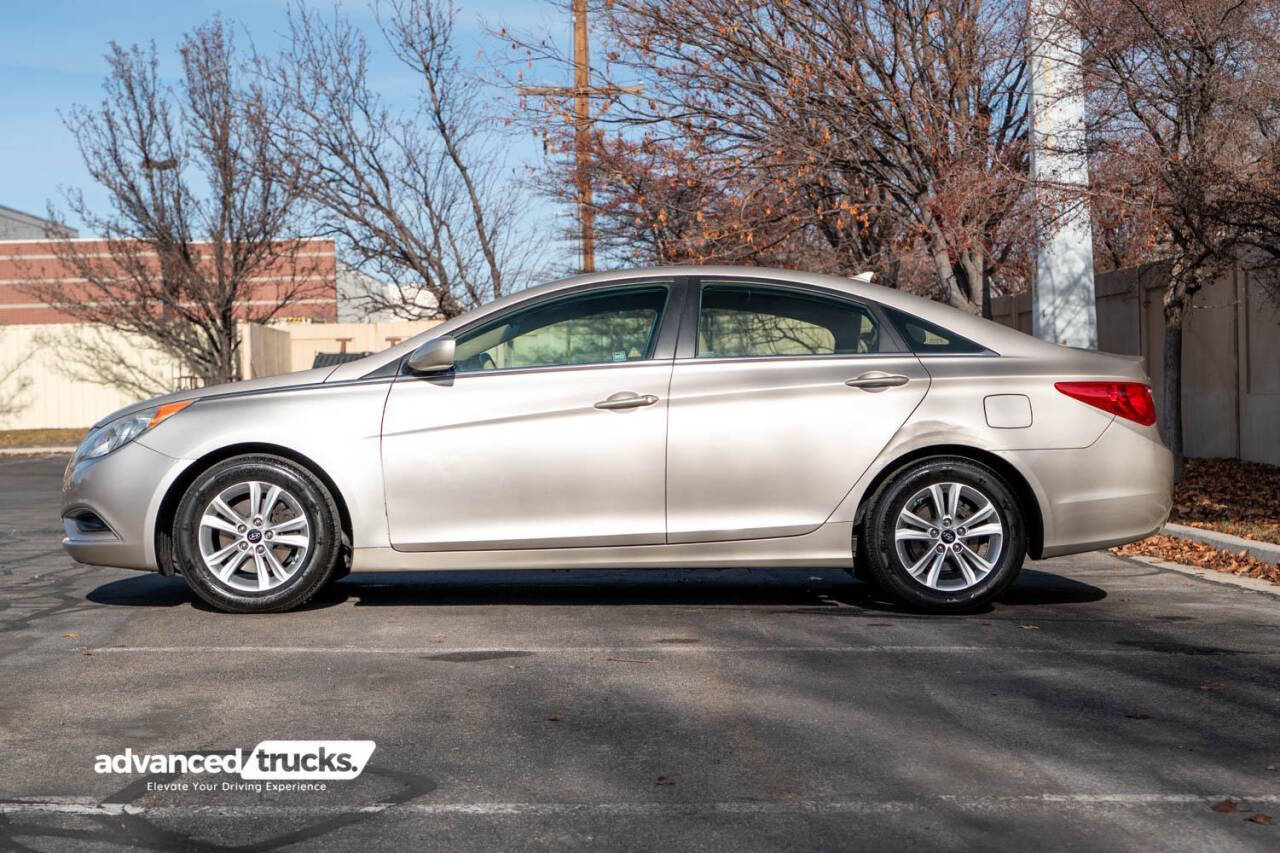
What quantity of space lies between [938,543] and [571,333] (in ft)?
6.73

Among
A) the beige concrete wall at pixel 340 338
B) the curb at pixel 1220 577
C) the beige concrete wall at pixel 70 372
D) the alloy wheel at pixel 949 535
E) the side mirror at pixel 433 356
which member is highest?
the beige concrete wall at pixel 340 338

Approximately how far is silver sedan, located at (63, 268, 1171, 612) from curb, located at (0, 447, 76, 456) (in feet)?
67.9

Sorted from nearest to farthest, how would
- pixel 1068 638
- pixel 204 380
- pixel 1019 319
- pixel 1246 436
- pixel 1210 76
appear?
1. pixel 1068 638
2. pixel 1210 76
3. pixel 1246 436
4. pixel 1019 319
5. pixel 204 380

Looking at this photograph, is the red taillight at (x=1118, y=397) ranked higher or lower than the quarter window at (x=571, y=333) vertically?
lower

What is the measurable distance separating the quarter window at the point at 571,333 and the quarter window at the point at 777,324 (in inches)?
11.0

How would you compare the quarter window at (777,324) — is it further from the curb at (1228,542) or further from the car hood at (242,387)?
the curb at (1228,542)

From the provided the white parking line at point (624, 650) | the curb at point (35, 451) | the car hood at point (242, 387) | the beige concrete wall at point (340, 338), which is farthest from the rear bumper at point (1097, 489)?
the beige concrete wall at point (340, 338)

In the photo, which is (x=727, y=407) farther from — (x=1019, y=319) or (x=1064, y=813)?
(x=1019, y=319)

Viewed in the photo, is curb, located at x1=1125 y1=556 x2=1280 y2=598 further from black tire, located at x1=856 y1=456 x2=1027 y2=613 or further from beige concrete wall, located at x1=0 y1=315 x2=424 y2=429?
beige concrete wall, located at x1=0 y1=315 x2=424 y2=429

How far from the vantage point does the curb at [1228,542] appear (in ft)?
29.0

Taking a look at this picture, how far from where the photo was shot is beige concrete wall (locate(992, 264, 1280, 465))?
14.1m

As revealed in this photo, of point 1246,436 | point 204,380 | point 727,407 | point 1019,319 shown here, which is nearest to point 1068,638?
point 727,407

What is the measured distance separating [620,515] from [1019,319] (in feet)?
47.0

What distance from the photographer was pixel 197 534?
6.91 m
